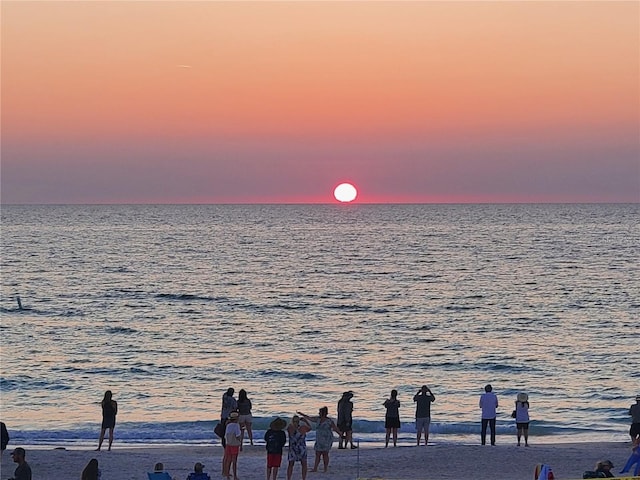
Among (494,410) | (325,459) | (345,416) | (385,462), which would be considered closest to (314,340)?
(494,410)

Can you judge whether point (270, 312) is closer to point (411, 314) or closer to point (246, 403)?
point (411, 314)

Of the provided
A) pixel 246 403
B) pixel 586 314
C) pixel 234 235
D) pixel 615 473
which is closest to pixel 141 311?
pixel 586 314

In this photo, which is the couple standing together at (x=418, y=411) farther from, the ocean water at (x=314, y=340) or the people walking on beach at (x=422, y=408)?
the ocean water at (x=314, y=340)

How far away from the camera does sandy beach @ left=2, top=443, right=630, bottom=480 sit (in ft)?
65.8

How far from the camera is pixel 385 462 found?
21.2m

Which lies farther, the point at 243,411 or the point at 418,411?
the point at 418,411

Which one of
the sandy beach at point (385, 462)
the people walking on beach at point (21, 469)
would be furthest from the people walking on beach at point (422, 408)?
the people walking on beach at point (21, 469)

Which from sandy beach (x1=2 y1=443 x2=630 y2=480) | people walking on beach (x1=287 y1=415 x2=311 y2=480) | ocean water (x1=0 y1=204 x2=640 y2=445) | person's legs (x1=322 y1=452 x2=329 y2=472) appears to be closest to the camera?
people walking on beach (x1=287 y1=415 x2=311 y2=480)

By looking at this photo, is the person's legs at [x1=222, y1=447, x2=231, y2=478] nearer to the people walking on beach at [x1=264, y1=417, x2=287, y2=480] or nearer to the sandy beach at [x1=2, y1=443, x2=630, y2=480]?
the sandy beach at [x1=2, y1=443, x2=630, y2=480]

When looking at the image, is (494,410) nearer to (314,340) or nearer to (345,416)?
(345,416)

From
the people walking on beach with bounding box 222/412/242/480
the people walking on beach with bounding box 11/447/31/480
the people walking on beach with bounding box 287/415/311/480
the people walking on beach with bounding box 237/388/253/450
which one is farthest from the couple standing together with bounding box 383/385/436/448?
the people walking on beach with bounding box 11/447/31/480

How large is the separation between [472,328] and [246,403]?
32498 millimetres

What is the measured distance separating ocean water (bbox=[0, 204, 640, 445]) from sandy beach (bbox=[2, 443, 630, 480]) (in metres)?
4.17

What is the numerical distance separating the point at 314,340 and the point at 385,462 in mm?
26692
